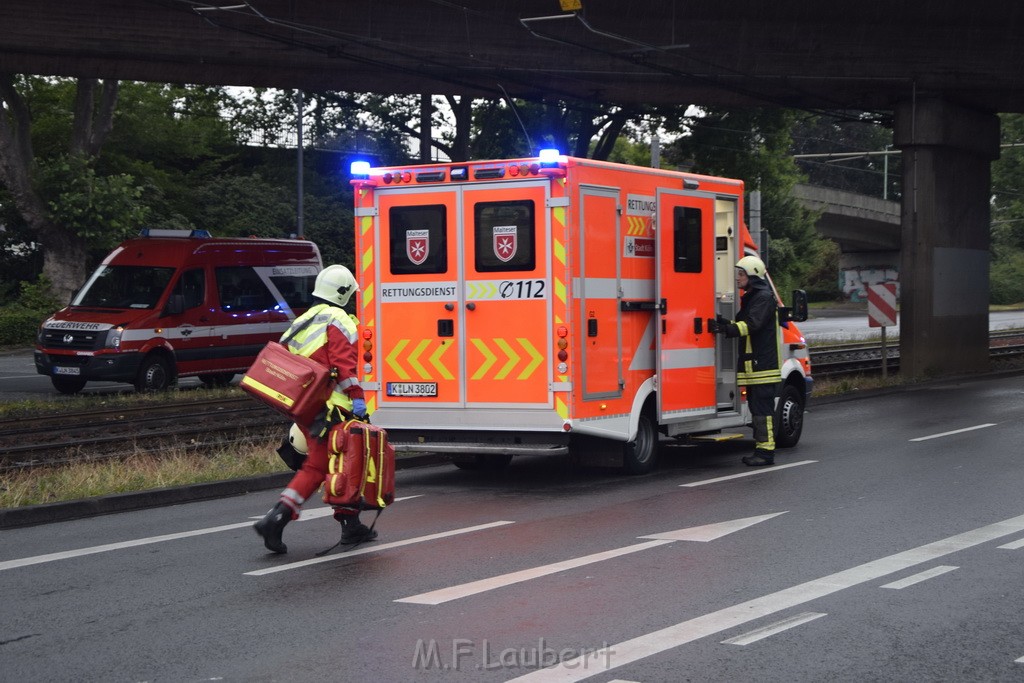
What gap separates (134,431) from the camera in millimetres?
16656

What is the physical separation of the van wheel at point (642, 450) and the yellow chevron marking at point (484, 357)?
4.78 ft

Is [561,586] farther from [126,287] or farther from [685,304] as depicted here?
[126,287]

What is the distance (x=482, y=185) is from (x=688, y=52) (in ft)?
44.4

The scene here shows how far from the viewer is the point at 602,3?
22703 mm

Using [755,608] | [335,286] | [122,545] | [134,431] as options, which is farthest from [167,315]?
[755,608]

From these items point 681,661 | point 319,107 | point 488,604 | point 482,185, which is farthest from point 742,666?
point 319,107

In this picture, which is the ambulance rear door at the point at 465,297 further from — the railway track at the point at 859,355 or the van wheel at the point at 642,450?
the railway track at the point at 859,355

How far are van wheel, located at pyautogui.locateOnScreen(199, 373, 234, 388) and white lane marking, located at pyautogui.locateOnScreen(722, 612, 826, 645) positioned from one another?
57.1 feet

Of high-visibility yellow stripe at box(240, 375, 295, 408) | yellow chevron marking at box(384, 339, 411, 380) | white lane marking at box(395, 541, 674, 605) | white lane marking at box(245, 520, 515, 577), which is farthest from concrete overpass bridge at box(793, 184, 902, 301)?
high-visibility yellow stripe at box(240, 375, 295, 408)

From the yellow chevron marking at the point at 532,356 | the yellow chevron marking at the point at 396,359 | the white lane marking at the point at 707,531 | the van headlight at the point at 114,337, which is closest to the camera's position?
the white lane marking at the point at 707,531

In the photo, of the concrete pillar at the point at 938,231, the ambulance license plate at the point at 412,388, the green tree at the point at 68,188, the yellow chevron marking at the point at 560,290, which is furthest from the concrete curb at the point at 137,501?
the green tree at the point at 68,188

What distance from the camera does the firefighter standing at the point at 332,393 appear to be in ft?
27.1

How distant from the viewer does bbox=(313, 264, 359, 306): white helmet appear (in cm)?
844

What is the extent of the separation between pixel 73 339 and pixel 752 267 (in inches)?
486
